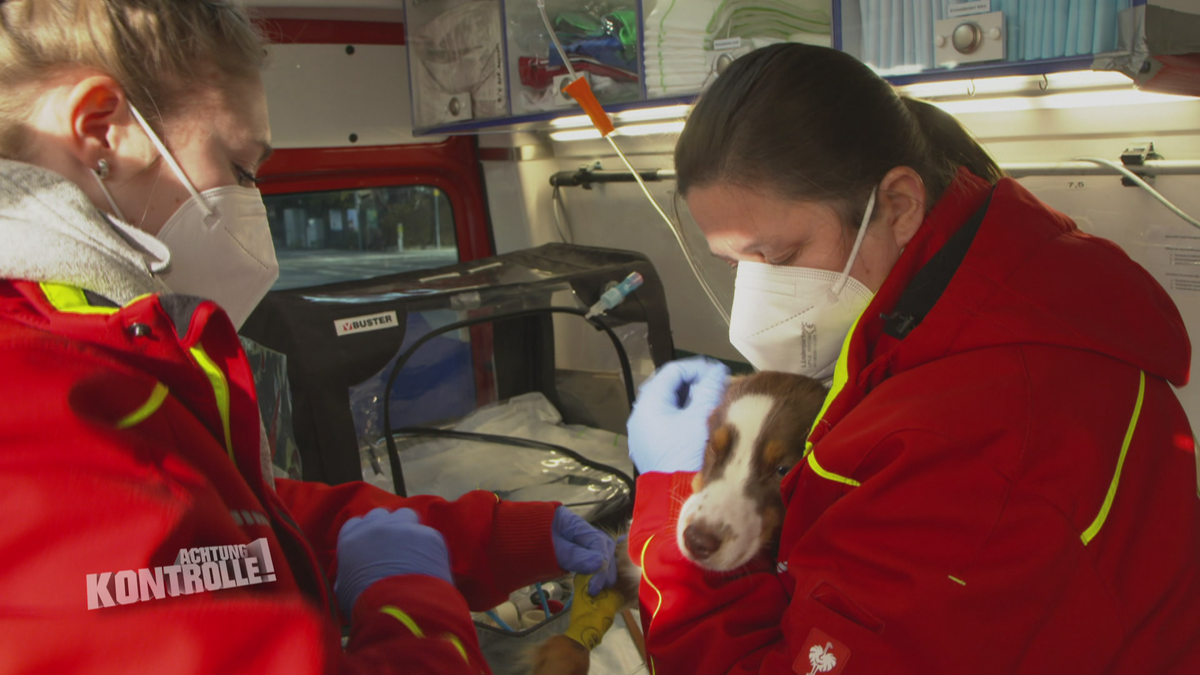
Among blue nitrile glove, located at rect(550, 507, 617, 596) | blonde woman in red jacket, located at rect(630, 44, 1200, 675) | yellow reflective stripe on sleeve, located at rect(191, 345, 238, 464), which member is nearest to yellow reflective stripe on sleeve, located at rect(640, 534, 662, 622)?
blonde woman in red jacket, located at rect(630, 44, 1200, 675)

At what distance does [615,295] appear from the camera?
97.8 inches

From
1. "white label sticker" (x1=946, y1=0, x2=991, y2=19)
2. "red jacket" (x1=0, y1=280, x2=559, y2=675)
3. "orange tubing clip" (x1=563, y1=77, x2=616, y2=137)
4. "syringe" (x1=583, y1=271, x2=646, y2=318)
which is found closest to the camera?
"red jacket" (x1=0, y1=280, x2=559, y2=675)

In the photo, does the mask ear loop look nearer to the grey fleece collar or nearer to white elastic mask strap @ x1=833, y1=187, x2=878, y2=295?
the grey fleece collar

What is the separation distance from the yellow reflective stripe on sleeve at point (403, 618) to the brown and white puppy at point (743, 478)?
46 centimetres

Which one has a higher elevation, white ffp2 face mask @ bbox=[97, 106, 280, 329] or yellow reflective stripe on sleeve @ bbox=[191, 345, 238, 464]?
white ffp2 face mask @ bbox=[97, 106, 280, 329]

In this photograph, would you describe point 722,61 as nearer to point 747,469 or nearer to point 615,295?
point 615,295

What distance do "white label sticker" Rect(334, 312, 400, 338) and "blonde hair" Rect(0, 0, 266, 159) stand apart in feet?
3.85

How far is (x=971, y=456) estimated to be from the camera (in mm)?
852

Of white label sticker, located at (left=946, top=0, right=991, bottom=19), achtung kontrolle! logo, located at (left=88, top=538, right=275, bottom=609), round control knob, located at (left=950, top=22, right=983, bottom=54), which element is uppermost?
white label sticker, located at (left=946, top=0, right=991, bottom=19)

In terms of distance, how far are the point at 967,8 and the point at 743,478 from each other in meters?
1.02

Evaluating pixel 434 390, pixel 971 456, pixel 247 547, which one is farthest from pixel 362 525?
pixel 434 390

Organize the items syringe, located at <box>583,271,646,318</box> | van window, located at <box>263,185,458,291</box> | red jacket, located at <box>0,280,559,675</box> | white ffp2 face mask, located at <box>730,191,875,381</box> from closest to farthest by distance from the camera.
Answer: red jacket, located at <box>0,280,559,675</box>
white ffp2 face mask, located at <box>730,191,875,381</box>
syringe, located at <box>583,271,646,318</box>
van window, located at <box>263,185,458,291</box>

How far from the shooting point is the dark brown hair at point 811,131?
1.07 meters

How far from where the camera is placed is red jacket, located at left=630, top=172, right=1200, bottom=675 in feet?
2.74
